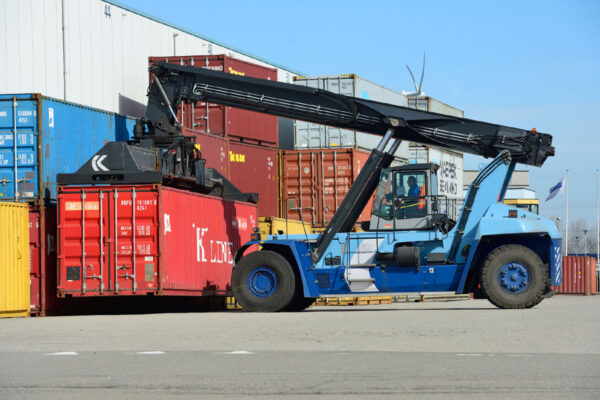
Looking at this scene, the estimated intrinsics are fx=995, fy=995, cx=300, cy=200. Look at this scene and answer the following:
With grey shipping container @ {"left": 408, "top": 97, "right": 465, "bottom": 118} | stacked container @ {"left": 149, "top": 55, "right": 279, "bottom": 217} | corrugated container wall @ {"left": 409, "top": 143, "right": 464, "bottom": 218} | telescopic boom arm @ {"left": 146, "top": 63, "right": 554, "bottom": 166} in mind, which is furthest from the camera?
grey shipping container @ {"left": 408, "top": 97, "right": 465, "bottom": 118}

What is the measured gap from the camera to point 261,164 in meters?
31.6

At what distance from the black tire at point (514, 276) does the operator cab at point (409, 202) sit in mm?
1265

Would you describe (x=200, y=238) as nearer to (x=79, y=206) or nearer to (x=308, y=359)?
(x=79, y=206)

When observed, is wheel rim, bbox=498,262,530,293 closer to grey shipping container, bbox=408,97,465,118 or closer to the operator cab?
the operator cab

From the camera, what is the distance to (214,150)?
92.6 feet

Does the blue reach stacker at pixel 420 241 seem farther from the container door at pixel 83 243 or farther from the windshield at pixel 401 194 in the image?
the container door at pixel 83 243

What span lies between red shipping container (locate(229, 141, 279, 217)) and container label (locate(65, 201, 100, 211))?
9.44 m

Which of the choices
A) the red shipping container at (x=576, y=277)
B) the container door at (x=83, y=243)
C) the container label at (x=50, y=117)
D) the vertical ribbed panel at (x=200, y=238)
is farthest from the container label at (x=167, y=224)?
the red shipping container at (x=576, y=277)

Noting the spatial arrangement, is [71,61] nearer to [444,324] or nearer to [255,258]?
[255,258]

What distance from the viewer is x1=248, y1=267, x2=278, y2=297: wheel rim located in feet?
66.4

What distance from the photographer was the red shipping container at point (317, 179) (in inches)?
1257

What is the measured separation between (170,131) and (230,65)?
8013 millimetres

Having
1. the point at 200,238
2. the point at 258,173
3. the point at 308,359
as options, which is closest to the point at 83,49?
the point at 258,173

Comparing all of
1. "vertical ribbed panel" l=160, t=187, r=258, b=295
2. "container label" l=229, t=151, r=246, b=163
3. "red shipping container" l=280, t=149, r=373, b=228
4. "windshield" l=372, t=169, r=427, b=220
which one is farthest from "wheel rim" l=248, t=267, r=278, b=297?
"red shipping container" l=280, t=149, r=373, b=228
